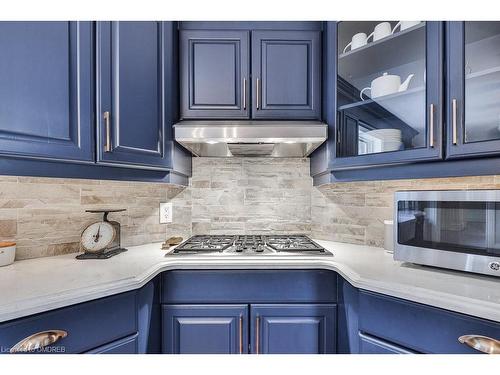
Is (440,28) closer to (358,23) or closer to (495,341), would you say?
(358,23)

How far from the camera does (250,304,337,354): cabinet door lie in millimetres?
1124

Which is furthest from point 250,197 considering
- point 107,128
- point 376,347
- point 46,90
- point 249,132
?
point 46,90

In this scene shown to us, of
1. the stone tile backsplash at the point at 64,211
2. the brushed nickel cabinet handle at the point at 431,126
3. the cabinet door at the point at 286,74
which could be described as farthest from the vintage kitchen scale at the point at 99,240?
the brushed nickel cabinet handle at the point at 431,126

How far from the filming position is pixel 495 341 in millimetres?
697

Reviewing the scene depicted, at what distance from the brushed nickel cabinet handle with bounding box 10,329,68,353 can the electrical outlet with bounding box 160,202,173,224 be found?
0.89 meters

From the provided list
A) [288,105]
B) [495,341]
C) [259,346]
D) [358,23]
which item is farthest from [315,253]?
[358,23]

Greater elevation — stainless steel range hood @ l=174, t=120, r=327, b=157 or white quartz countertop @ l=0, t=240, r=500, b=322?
stainless steel range hood @ l=174, t=120, r=327, b=157

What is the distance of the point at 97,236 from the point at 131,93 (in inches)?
28.1

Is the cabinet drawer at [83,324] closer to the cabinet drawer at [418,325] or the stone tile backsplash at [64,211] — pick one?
the stone tile backsplash at [64,211]

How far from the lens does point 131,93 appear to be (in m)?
1.15

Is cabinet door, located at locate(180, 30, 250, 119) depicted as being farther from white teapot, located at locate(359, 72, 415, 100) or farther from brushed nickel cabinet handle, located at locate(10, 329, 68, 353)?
brushed nickel cabinet handle, located at locate(10, 329, 68, 353)

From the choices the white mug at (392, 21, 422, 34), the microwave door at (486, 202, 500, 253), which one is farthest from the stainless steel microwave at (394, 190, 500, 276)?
the white mug at (392, 21, 422, 34)

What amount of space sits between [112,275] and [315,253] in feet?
2.94

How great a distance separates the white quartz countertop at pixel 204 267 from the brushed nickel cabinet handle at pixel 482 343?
7cm
